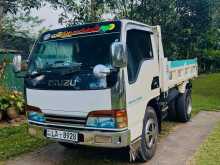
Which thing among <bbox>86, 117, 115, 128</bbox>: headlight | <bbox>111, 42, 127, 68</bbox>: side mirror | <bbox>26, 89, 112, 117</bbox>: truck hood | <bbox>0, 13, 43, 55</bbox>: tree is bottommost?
<bbox>86, 117, 115, 128</bbox>: headlight

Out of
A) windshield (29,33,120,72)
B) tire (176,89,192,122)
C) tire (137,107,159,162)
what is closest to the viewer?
windshield (29,33,120,72)

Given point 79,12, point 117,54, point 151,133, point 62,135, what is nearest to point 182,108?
point 151,133

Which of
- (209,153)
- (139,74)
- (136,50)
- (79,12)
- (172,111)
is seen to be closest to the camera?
(139,74)

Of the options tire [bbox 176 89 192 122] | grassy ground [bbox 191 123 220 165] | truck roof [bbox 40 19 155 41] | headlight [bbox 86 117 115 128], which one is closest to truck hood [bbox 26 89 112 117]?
headlight [bbox 86 117 115 128]

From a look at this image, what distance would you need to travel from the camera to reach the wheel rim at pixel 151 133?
5141 millimetres

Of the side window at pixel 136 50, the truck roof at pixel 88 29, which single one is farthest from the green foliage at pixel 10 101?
the side window at pixel 136 50

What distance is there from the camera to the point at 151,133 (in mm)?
5305

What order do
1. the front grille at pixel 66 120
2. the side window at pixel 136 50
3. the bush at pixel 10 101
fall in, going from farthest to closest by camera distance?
the bush at pixel 10 101 → the side window at pixel 136 50 → the front grille at pixel 66 120

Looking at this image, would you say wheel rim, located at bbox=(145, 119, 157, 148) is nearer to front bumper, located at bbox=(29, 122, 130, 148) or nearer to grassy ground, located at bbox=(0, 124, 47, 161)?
front bumper, located at bbox=(29, 122, 130, 148)

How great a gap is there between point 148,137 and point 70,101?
1552 millimetres

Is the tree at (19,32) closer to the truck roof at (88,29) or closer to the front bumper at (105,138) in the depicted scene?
the truck roof at (88,29)

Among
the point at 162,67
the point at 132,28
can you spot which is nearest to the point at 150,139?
the point at 162,67

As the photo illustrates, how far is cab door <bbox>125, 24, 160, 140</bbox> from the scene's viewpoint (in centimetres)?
449

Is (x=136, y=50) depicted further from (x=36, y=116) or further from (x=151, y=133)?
(x=36, y=116)
